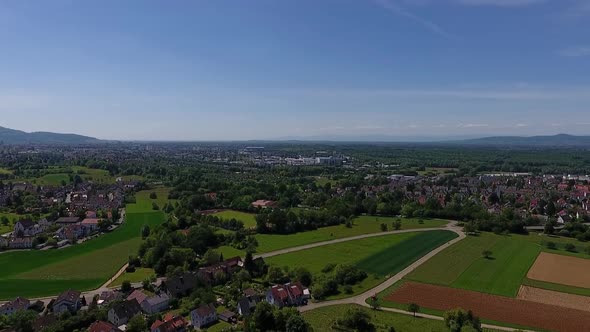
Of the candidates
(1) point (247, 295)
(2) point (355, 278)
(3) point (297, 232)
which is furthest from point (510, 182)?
(1) point (247, 295)

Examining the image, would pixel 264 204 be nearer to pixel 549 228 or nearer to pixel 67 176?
pixel 549 228

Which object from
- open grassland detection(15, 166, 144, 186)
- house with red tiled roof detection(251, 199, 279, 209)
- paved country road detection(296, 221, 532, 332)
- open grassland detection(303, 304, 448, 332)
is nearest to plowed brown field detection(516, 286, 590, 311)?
paved country road detection(296, 221, 532, 332)

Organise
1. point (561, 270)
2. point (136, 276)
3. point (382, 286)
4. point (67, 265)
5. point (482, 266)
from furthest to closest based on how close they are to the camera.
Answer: point (67, 265) < point (482, 266) < point (561, 270) < point (136, 276) < point (382, 286)

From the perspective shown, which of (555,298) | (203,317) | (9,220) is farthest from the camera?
(9,220)

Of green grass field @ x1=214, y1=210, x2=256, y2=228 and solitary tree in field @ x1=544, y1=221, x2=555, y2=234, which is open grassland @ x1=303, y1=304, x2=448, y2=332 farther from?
solitary tree in field @ x1=544, y1=221, x2=555, y2=234

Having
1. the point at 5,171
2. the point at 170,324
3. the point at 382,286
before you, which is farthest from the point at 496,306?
the point at 5,171

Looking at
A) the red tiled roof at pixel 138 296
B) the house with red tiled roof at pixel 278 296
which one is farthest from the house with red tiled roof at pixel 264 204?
the red tiled roof at pixel 138 296
